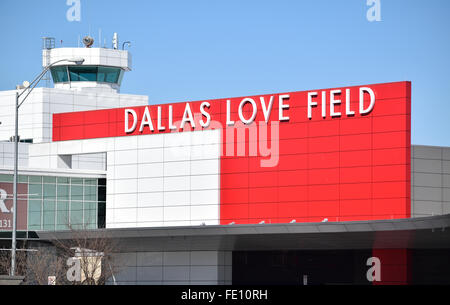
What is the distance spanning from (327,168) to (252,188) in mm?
6149

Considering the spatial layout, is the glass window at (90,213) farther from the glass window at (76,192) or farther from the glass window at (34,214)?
the glass window at (34,214)

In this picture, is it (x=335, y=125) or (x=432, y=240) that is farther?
(x=335, y=125)

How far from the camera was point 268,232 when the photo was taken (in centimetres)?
5269

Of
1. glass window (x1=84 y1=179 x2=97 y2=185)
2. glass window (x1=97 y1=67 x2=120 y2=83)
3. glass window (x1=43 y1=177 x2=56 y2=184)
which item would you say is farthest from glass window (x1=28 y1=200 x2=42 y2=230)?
glass window (x1=97 y1=67 x2=120 y2=83)

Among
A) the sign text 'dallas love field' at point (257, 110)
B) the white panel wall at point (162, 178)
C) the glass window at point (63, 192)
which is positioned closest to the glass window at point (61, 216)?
the glass window at point (63, 192)

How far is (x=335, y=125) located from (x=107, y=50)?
1560 inches

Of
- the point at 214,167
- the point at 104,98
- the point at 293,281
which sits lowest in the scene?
the point at 293,281

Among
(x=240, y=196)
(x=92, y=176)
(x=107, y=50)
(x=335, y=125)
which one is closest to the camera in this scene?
(x=335, y=125)

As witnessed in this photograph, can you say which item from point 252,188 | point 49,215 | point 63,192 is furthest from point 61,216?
point 252,188

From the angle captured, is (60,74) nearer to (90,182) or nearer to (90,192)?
(90,182)

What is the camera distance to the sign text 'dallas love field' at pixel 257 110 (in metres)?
57.3

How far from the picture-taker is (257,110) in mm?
60969
